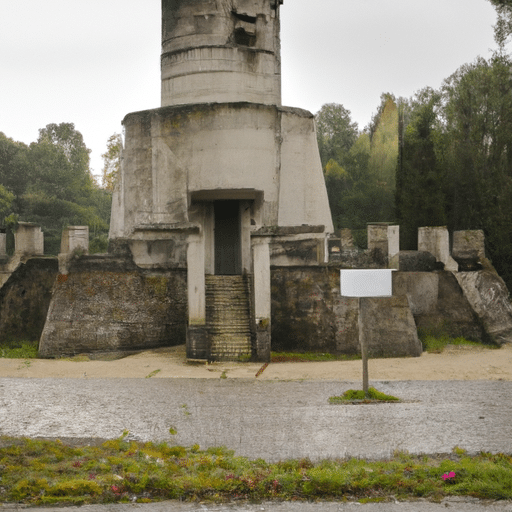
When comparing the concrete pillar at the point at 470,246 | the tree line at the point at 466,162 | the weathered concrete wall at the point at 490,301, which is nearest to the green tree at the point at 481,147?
the tree line at the point at 466,162

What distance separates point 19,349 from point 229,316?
496cm

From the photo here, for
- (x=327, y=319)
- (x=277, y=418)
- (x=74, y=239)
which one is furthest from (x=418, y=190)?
(x=277, y=418)

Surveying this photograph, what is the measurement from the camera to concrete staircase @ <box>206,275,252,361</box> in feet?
48.4

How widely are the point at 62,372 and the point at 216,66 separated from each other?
837cm

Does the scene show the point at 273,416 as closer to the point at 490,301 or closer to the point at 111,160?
the point at 490,301

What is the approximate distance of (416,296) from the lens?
18.0 metres

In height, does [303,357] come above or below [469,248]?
below

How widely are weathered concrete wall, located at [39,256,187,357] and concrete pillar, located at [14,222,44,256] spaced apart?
304 centimetres

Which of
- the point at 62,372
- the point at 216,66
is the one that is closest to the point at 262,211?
the point at 216,66

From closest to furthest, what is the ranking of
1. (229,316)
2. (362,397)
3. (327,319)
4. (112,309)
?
(362,397) < (229,316) < (327,319) < (112,309)

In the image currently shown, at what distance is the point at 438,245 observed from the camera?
61.8 ft

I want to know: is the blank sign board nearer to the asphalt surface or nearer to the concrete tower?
the asphalt surface

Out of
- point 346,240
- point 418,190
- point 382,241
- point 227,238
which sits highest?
point 418,190

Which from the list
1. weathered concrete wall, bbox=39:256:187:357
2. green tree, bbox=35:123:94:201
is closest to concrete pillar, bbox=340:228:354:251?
weathered concrete wall, bbox=39:256:187:357
